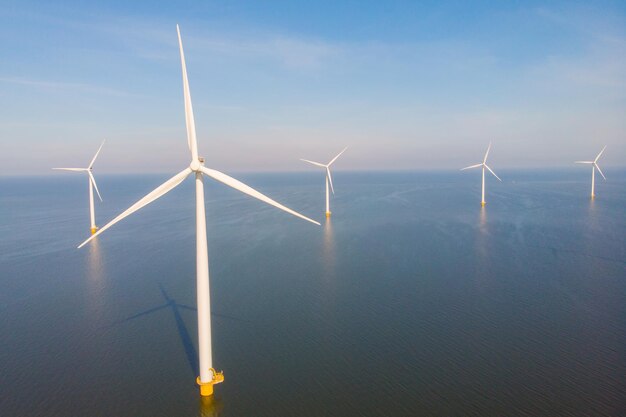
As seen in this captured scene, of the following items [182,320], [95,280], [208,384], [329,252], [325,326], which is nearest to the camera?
[208,384]

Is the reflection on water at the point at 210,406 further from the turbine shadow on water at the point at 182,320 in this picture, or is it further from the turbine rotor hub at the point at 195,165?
the turbine rotor hub at the point at 195,165

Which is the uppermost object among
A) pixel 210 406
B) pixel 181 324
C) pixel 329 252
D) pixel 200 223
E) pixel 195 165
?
pixel 195 165

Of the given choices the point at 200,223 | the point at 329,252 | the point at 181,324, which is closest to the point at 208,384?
the point at 200,223

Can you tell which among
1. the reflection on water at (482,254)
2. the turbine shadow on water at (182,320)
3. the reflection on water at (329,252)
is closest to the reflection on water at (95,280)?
the turbine shadow on water at (182,320)

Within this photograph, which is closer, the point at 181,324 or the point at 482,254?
the point at 181,324

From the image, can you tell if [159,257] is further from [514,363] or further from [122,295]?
→ [514,363]

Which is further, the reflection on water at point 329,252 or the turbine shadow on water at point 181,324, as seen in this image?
the reflection on water at point 329,252

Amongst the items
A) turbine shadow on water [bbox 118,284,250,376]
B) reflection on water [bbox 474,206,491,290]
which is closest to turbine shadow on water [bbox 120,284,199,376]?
turbine shadow on water [bbox 118,284,250,376]

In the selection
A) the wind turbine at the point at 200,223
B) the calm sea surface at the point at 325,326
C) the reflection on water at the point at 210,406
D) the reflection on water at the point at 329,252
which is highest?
the wind turbine at the point at 200,223

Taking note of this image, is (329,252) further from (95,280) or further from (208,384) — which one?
(208,384)
